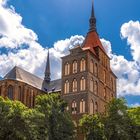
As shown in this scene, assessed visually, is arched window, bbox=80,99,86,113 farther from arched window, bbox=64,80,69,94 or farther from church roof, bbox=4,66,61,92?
church roof, bbox=4,66,61,92

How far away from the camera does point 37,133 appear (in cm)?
4531

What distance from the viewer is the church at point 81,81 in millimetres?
66375

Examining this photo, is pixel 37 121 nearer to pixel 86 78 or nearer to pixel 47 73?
pixel 86 78

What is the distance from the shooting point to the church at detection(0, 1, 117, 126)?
2613 inches

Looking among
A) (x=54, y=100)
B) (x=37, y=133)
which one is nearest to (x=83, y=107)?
(x=54, y=100)

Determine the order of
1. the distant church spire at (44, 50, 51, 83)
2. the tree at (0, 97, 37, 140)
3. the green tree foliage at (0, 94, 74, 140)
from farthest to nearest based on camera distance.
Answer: the distant church spire at (44, 50, 51, 83) < the green tree foliage at (0, 94, 74, 140) < the tree at (0, 97, 37, 140)

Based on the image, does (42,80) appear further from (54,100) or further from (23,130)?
(23,130)

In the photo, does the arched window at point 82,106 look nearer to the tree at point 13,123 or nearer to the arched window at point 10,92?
the arched window at point 10,92

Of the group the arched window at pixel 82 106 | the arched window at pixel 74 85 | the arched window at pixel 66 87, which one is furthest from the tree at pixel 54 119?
the arched window at pixel 66 87

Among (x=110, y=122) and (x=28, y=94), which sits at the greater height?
(x=28, y=94)

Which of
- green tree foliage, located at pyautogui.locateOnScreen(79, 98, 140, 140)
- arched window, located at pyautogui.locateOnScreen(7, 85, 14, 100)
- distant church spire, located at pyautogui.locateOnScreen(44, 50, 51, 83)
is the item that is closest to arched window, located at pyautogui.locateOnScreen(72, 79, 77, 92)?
arched window, located at pyautogui.locateOnScreen(7, 85, 14, 100)

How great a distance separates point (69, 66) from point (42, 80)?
19742mm

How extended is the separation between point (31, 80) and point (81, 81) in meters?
17.9

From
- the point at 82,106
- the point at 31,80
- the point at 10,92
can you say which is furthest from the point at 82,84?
the point at 31,80
